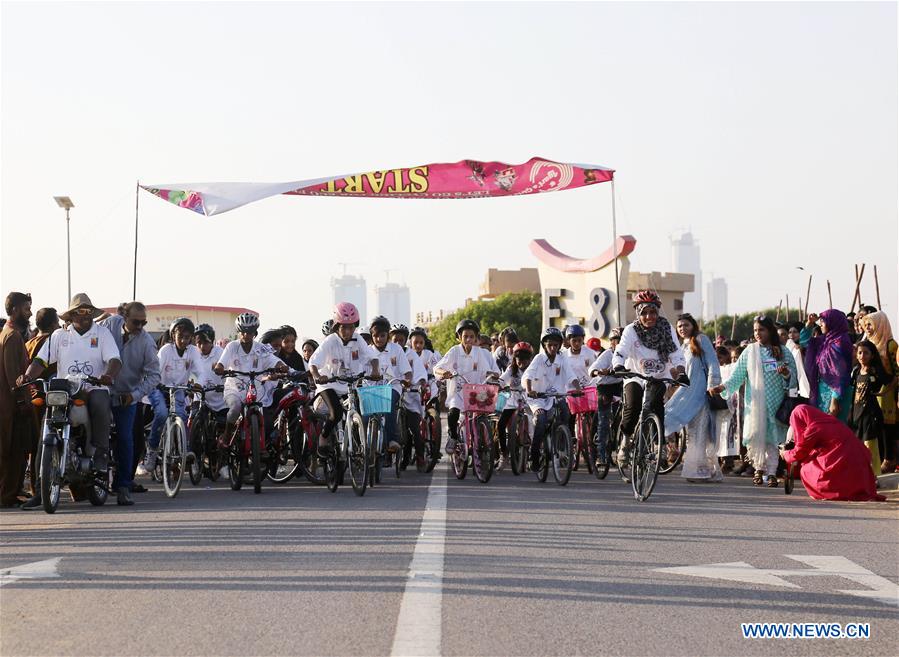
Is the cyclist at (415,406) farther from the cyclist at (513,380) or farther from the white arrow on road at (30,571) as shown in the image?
the white arrow on road at (30,571)

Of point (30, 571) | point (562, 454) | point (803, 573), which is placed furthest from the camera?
point (562, 454)

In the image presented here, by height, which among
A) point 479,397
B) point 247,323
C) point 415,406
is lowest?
point 415,406

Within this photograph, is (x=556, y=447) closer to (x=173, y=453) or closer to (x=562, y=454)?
(x=562, y=454)

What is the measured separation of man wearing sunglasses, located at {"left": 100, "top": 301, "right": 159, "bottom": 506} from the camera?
13180 millimetres

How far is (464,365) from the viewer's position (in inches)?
672

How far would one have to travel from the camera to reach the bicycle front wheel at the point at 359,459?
43.4 feet

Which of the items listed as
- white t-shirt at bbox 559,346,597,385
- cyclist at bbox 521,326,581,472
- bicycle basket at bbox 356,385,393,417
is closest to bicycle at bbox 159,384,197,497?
bicycle basket at bbox 356,385,393,417

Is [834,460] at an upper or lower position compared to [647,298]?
lower

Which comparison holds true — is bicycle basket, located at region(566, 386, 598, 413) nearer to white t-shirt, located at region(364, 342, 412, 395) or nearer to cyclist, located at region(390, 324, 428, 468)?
cyclist, located at region(390, 324, 428, 468)

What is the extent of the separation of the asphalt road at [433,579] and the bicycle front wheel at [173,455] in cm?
89

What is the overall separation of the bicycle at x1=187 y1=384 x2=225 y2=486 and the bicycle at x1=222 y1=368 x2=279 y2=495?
416 millimetres

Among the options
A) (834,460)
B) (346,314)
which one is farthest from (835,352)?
(346,314)

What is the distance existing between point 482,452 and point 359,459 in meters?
2.52

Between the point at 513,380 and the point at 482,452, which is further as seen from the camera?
the point at 513,380
